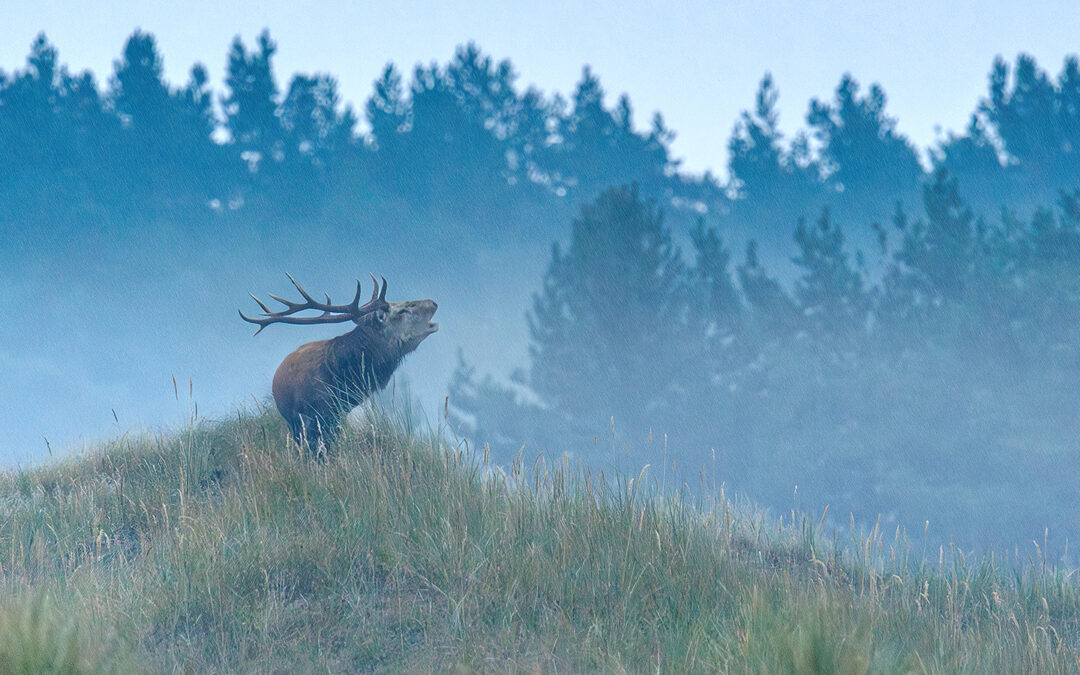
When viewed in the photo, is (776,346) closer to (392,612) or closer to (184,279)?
(392,612)

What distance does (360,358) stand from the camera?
22.5 feet

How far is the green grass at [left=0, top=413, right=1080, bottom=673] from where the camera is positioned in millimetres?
3924

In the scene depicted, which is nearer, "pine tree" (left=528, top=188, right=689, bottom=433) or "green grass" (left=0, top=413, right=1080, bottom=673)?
"green grass" (left=0, top=413, right=1080, bottom=673)

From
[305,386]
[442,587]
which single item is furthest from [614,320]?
[442,587]

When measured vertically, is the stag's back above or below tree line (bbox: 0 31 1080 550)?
below

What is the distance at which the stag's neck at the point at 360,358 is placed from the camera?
682cm

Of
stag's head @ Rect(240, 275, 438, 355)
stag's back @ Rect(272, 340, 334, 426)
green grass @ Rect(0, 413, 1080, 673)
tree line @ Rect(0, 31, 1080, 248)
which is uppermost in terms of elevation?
tree line @ Rect(0, 31, 1080, 248)

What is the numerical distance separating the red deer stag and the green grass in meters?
0.34

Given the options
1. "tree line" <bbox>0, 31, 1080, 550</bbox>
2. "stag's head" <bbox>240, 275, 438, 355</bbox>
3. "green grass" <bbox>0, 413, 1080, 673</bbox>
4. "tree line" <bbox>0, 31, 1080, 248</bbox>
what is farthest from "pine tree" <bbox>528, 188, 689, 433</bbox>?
"green grass" <bbox>0, 413, 1080, 673</bbox>

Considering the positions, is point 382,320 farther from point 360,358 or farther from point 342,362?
point 342,362

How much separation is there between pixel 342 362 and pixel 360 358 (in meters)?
0.14

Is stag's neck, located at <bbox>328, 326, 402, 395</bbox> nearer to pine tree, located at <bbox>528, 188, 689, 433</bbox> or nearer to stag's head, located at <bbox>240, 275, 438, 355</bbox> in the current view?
stag's head, located at <bbox>240, 275, 438, 355</bbox>

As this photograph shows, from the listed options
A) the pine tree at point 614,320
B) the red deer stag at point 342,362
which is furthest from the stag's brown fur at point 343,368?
the pine tree at point 614,320

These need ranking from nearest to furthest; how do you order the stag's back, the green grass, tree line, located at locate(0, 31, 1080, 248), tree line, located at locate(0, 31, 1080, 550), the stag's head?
the green grass → the stag's back → the stag's head → tree line, located at locate(0, 31, 1080, 550) → tree line, located at locate(0, 31, 1080, 248)
